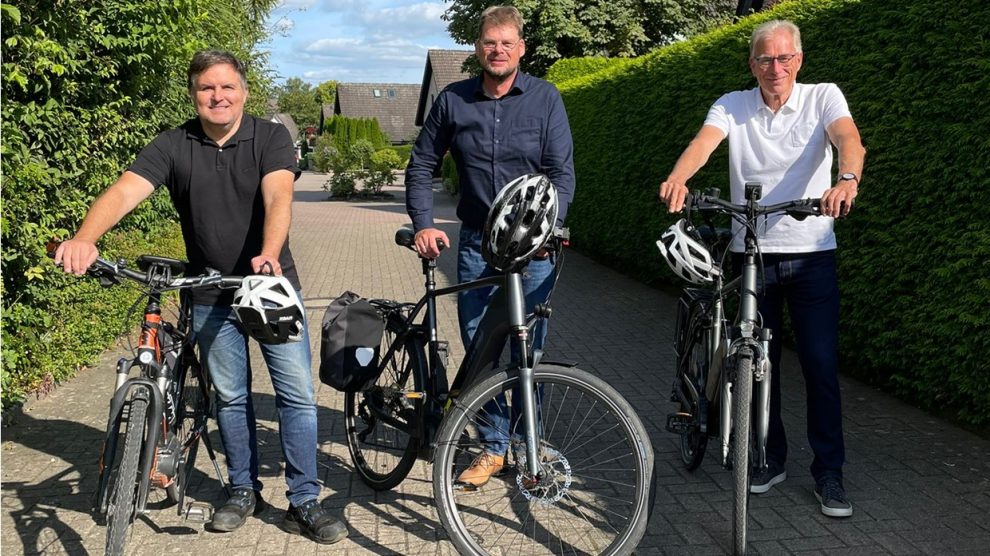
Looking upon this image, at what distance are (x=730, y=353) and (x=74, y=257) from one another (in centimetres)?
249

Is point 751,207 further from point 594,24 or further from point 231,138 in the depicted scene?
point 594,24

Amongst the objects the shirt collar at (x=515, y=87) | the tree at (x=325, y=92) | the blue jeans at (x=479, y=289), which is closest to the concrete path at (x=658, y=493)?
the blue jeans at (x=479, y=289)

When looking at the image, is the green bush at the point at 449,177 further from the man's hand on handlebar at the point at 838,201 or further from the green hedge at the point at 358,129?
the man's hand on handlebar at the point at 838,201

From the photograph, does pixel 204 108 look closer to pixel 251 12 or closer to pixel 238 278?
pixel 238 278

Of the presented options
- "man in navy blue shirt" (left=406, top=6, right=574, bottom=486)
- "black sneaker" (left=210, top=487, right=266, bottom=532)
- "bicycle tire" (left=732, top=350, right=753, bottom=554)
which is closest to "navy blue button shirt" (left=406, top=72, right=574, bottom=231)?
"man in navy blue shirt" (left=406, top=6, right=574, bottom=486)

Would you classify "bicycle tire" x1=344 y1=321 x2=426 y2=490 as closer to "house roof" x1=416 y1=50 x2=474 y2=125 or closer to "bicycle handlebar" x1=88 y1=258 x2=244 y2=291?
"bicycle handlebar" x1=88 y1=258 x2=244 y2=291

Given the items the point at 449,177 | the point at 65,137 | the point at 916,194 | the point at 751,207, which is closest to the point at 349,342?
the point at 751,207

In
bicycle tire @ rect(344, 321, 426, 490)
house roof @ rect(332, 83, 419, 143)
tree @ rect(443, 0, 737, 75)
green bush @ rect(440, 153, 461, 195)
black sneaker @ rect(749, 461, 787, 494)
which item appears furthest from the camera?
house roof @ rect(332, 83, 419, 143)

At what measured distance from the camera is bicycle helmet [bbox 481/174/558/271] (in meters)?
3.21

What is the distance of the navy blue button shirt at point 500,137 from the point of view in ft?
12.7

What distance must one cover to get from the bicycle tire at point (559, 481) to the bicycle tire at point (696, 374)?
0.47m

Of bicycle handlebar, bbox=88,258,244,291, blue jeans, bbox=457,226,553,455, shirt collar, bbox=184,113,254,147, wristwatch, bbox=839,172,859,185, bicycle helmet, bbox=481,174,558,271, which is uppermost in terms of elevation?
shirt collar, bbox=184,113,254,147

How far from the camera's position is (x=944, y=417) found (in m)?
5.21

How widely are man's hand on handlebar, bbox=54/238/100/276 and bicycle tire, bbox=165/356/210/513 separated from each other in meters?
0.72
